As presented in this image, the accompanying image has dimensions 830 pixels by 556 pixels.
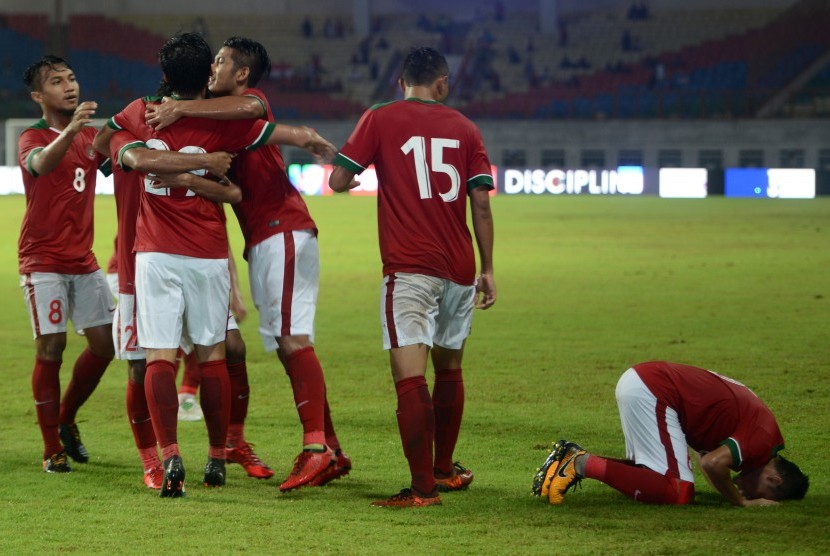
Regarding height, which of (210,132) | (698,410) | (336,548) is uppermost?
(210,132)

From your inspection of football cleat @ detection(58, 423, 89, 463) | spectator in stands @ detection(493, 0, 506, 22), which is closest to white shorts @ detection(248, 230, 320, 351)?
football cleat @ detection(58, 423, 89, 463)

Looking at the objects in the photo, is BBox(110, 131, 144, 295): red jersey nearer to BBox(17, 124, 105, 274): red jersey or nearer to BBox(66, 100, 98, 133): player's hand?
BBox(66, 100, 98, 133): player's hand

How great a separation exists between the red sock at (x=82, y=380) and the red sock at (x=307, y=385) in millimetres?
1416

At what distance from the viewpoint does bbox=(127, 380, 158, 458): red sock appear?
5.93 meters

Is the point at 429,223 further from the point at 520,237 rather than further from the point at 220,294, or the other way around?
the point at 520,237

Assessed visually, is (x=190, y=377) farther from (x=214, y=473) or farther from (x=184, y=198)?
(x=184, y=198)

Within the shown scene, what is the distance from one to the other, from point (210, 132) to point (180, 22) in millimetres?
50867

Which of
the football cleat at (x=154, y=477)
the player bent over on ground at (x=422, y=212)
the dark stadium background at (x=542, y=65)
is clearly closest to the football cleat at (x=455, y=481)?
the player bent over on ground at (x=422, y=212)

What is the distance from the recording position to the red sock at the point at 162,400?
5.53 m

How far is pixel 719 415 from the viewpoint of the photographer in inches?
215

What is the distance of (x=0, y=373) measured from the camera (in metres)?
9.96

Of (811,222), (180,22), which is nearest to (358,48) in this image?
(180,22)

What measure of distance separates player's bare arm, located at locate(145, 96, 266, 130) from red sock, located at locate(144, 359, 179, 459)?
3.62 ft

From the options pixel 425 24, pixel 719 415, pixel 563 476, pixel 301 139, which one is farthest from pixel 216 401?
pixel 425 24
